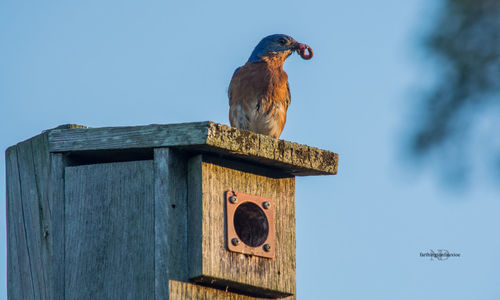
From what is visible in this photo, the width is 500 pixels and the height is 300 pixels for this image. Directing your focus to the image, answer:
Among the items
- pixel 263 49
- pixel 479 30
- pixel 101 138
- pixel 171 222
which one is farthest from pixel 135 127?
pixel 263 49

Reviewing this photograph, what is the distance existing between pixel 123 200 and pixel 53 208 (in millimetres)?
399

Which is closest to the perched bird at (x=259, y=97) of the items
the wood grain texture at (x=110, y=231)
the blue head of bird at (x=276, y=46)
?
the blue head of bird at (x=276, y=46)

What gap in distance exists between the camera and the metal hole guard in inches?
179

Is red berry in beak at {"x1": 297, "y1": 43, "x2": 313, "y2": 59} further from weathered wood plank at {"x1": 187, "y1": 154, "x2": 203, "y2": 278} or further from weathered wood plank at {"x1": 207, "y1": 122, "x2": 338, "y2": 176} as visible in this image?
weathered wood plank at {"x1": 187, "y1": 154, "x2": 203, "y2": 278}

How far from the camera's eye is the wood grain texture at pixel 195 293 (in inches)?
165

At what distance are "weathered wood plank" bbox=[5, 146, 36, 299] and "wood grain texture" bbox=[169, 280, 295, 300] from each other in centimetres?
79

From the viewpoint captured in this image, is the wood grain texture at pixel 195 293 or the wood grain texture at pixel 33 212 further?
the wood grain texture at pixel 33 212

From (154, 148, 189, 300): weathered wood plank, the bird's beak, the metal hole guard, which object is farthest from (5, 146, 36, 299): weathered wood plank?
the bird's beak

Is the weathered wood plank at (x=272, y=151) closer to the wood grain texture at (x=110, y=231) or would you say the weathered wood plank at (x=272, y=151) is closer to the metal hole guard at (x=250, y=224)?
the metal hole guard at (x=250, y=224)

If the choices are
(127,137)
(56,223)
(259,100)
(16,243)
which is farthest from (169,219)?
(259,100)

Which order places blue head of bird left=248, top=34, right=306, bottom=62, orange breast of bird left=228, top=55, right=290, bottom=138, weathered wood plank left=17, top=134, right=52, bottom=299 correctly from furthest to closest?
blue head of bird left=248, top=34, right=306, bottom=62, orange breast of bird left=228, top=55, right=290, bottom=138, weathered wood plank left=17, top=134, right=52, bottom=299

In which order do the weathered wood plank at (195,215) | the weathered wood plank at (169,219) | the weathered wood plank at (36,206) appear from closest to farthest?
the weathered wood plank at (169,219) → the weathered wood plank at (195,215) → the weathered wood plank at (36,206)

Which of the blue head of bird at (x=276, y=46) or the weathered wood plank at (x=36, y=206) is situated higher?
the blue head of bird at (x=276, y=46)

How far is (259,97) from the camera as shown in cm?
670
